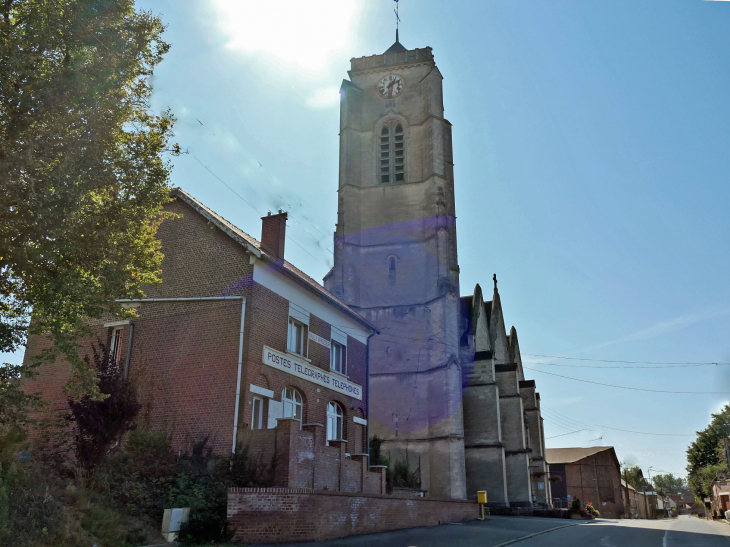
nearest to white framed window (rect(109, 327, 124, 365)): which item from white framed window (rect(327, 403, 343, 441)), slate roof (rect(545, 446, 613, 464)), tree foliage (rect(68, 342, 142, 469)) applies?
tree foliage (rect(68, 342, 142, 469))

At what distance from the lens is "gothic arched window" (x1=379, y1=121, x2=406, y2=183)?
43.6m

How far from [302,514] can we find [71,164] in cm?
902

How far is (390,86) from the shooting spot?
4625 cm

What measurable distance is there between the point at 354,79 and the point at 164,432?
117 feet

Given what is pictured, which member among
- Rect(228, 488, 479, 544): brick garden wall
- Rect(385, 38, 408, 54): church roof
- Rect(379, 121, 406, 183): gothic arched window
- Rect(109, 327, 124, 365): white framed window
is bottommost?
Rect(228, 488, 479, 544): brick garden wall

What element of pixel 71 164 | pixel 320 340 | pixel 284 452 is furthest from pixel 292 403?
pixel 71 164

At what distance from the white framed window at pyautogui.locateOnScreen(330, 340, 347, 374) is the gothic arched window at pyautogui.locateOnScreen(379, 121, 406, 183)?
858 inches

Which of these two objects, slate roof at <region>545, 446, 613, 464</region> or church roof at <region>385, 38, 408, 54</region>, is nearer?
church roof at <region>385, 38, 408, 54</region>

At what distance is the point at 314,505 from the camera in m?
14.9

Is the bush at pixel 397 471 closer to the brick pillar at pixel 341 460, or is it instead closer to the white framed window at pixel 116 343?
the brick pillar at pixel 341 460

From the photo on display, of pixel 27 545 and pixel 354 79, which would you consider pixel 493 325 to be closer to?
pixel 354 79

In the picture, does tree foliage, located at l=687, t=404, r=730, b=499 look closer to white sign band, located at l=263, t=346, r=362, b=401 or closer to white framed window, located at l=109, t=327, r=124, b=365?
white sign band, located at l=263, t=346, r=362, b=401

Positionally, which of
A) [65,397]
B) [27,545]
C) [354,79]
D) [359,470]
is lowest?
[27,545]

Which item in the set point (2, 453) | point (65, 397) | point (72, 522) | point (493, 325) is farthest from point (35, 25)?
point (493, 325)
